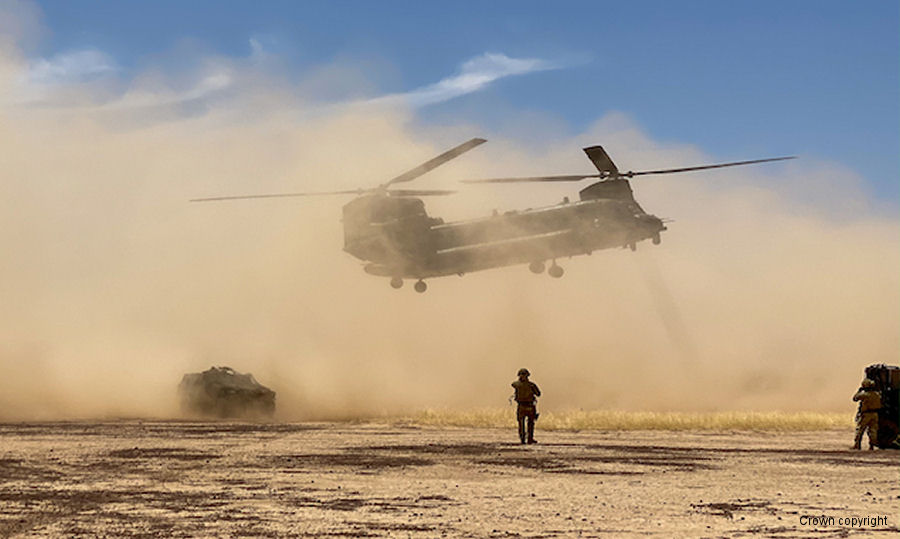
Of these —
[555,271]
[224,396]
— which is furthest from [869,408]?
[224,396]

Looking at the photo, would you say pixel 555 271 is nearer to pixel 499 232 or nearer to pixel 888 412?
pixel 499 232

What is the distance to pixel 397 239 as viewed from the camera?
39.7m

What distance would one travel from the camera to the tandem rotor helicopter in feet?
125

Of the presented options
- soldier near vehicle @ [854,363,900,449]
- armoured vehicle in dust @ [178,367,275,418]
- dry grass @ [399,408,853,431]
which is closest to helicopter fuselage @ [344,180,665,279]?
dry grass @ [399,408,853,431]

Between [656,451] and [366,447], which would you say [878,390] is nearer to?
[656,451]

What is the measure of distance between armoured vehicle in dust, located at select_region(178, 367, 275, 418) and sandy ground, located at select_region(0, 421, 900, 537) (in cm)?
1393

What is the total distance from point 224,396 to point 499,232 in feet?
42.5

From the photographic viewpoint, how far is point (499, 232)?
38594 mm

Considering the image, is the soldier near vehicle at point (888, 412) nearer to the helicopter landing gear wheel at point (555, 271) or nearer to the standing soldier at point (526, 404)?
the standing soldier at point (526, 404)

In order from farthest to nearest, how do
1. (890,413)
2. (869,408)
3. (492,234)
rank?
1. (492,234)
2. (890,413)
3. (869,408)

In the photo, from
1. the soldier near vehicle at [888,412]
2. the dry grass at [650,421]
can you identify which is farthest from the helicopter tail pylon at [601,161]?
the soldier near vehicle at [888,412]

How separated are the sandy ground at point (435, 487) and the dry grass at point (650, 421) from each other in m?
7.06

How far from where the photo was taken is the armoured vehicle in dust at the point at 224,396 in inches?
1672

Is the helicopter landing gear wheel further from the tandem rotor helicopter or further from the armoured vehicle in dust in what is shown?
the armoured vehicle in dust
